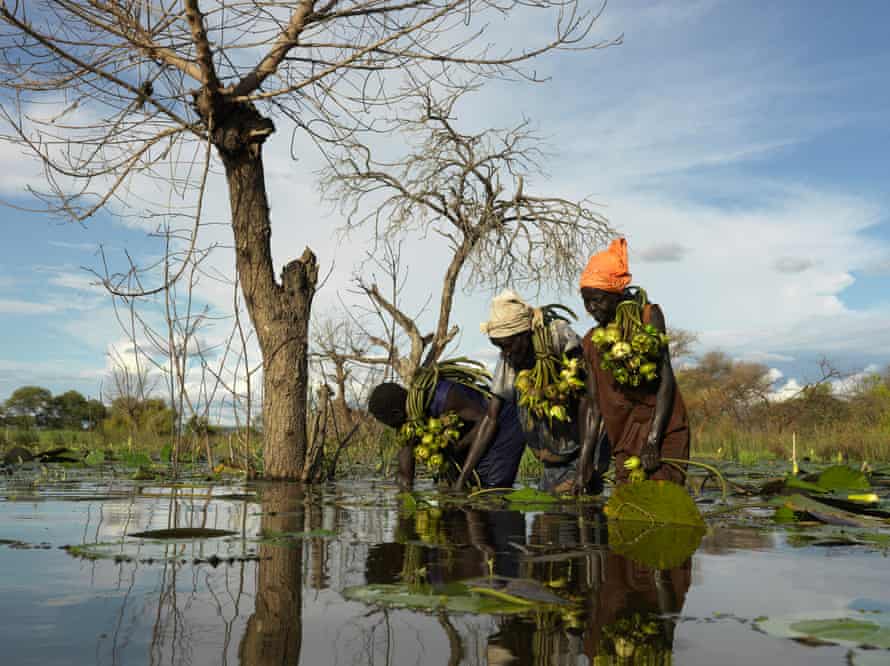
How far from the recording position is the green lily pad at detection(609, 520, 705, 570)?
3207 millimetres

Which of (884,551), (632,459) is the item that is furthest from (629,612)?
(632,459)

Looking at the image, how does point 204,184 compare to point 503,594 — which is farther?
point 204,184

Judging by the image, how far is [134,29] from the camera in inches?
283

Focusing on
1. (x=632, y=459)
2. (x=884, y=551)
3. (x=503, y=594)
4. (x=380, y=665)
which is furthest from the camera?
(x=632, y=459)

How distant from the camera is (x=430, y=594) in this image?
2340mm

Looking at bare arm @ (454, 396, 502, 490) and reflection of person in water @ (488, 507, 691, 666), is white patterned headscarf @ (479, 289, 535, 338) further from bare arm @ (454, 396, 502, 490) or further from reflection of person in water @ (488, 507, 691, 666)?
reflection of person in water @ (488, 507, 691, 666)

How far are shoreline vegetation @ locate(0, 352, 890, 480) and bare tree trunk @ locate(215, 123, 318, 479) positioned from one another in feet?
1.07

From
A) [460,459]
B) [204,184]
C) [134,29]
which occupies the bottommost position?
[460,459]

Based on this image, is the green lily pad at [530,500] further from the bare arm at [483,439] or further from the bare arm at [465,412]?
the bare arm at [465,412]

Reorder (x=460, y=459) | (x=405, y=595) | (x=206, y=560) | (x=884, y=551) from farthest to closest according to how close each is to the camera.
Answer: (x=460, y=459) < (x=884, y=551) < (x=206, y=560) < (x=405, y=595)

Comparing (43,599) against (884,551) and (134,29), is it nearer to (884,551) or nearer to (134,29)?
(884,551)

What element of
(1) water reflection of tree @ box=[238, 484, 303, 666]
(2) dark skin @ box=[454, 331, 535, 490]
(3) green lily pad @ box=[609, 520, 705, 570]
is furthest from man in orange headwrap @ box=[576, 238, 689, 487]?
(1) water reflection of tree @ box=[238, 484, 303, 666]

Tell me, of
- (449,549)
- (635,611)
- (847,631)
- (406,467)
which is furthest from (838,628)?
(406,467)

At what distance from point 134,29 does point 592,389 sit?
509cm
